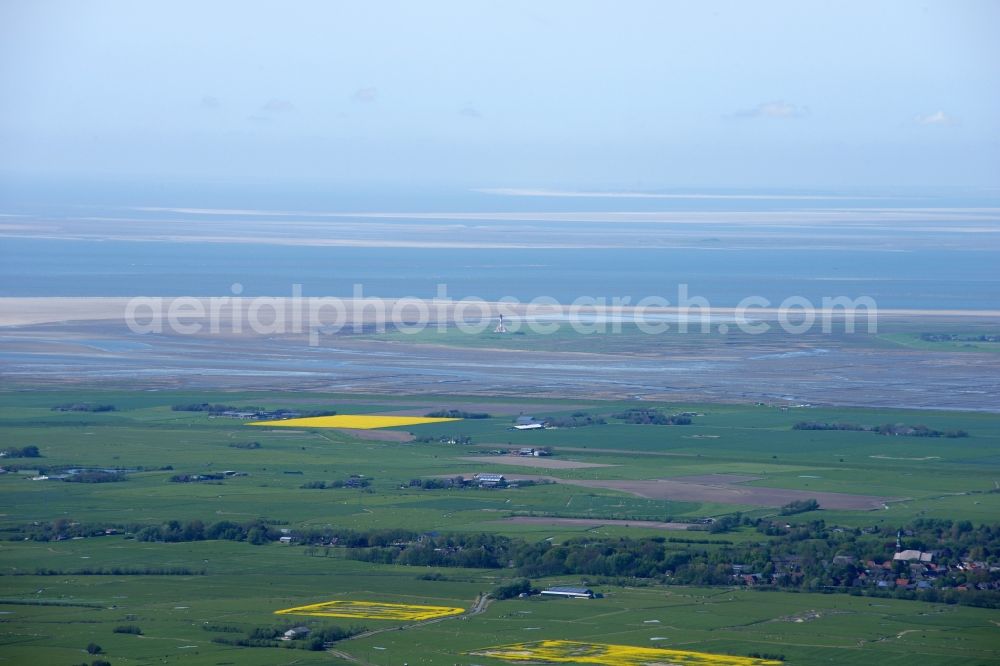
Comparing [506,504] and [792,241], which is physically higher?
[792,241]

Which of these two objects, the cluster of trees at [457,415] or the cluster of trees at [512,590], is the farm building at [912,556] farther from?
the cluster of trees at [457,415]

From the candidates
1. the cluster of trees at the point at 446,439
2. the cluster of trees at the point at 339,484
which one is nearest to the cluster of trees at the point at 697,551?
the cluster of trees at the point at 339,484

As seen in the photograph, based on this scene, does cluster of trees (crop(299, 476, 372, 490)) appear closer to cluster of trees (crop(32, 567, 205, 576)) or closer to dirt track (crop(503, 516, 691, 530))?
dirt track (crop(503, 516, 691, 530))

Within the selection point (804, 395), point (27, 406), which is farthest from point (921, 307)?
point (27, 406)

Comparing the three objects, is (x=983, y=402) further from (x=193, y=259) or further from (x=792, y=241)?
(x=792, y=241)

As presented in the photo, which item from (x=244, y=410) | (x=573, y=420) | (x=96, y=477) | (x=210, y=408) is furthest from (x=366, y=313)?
(x=96, y=477)

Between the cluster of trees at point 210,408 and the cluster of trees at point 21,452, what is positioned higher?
the cluster of trees at point 210,408

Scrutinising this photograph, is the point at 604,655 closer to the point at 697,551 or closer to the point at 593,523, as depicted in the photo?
the point at 697,551
